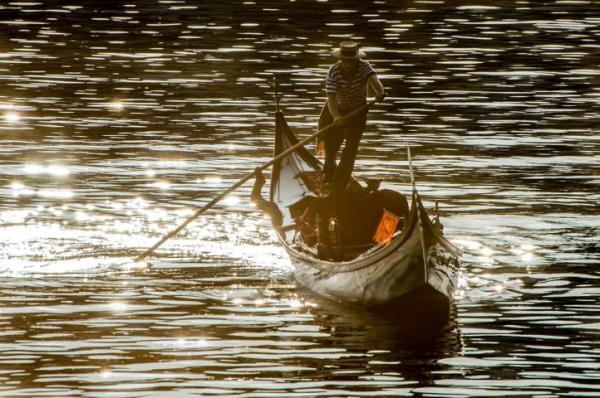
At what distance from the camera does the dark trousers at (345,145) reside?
62.3 ft

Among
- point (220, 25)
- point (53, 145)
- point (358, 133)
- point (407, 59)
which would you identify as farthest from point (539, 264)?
point (220, 25)

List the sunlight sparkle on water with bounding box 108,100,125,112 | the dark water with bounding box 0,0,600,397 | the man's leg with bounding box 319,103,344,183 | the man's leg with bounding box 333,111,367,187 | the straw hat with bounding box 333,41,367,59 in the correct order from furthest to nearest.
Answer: the sunlight sparkle on water with bounding box 108,100,125,112 → the man's leg with bounding box 319,103,344,183 → the man's leg with bounding box 333,111,367,187 → the straw hat with bounding box 333,41,367,59 → the dark water with bounding box 0,0,600,397

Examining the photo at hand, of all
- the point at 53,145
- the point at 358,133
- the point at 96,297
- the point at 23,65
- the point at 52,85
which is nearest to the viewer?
the point at 96,297

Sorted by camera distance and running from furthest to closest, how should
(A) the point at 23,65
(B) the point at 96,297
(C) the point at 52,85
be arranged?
(A) the point at 23,65, (C) the point at 52,85, (B) the point at 96,297

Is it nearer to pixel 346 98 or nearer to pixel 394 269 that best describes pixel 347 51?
pixel 346 98

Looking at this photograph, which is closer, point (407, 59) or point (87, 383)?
point (87, 383)

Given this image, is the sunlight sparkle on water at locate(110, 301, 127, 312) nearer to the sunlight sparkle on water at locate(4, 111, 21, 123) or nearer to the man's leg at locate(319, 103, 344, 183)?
the man's leg at locate(319, 103, 344, 183)

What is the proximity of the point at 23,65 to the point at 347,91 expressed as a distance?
21.8 m

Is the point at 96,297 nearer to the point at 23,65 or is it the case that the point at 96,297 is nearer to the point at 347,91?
the point at 347,91

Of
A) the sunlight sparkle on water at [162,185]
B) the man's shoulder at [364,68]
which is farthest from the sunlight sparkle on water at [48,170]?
the man's shoulder at [364,68]

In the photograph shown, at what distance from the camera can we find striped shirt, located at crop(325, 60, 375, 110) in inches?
730

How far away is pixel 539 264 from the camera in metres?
19.3

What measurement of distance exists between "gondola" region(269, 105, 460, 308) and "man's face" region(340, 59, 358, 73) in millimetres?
2216

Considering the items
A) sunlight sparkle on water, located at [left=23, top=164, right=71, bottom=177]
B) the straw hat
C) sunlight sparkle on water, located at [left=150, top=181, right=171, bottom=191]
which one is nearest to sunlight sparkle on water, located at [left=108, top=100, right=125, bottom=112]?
sunlight sparkle on water, located at [left=23, top=164, right=71, bottom=177]
